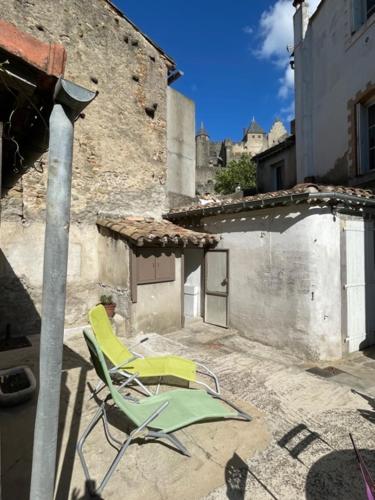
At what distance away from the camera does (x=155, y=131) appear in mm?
9781

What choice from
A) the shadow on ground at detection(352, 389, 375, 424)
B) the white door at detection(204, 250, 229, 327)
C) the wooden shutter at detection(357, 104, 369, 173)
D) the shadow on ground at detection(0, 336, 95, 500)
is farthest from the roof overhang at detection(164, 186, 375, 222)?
the shadow on ground at detection(0, 336, 95, 500)

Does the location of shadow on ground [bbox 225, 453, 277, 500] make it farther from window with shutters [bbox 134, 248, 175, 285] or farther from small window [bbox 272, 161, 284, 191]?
small window [bbox 272, 161, 284, 191]

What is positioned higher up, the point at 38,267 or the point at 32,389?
the point at 38,267

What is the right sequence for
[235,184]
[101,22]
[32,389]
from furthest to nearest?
[235,184] < [101,22] < [32,389]

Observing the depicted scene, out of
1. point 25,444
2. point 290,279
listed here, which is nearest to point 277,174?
point 290,279

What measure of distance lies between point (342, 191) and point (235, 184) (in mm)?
26984

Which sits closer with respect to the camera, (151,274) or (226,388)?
(226,388)

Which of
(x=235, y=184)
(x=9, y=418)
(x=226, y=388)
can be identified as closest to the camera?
(x=9, y=418)

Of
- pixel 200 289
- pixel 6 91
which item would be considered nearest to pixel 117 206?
pixel 200 289

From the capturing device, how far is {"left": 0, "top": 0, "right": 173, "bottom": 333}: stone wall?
7.21 metres

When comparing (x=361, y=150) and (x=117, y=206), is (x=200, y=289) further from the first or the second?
(x=361, y=150)

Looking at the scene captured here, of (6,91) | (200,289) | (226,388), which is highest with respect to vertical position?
(6,91)

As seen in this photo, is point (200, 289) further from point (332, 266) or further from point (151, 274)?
point (332, 266)

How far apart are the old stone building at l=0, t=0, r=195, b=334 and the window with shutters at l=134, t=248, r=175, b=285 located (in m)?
0.58
